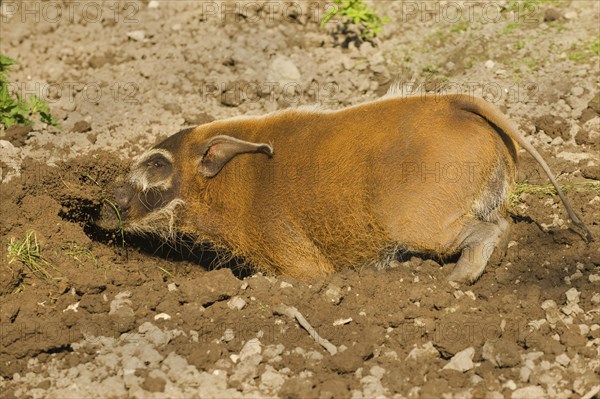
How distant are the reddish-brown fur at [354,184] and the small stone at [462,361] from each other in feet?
3.20

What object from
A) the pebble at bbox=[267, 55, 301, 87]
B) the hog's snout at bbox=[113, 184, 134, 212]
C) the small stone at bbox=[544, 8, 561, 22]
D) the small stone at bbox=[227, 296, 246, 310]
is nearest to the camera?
the small stone at bbox=[227, 296, 246, 310]

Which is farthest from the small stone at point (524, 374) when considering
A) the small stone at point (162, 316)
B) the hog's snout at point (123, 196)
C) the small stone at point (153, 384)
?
the hog's snout at point (123, 196)

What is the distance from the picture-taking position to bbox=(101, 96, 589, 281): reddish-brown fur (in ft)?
20.3

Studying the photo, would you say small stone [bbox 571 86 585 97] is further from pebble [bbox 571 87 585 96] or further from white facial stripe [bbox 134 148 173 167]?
white facial stripe [bbox 134 148 173 167]

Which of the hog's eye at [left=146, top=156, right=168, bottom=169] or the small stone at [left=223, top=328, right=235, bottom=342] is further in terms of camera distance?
the hog's eye at [left=146, top=156, right=168, bottom=169]

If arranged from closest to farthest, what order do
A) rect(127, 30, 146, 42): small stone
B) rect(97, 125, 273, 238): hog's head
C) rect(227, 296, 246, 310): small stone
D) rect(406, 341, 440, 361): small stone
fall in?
1. rect(406, 341, 440, 361): small stone
2. rect(227, 296, 246, 310): small stone
3. rect(97, 125, 273, 238): hog's head
4. rect(127, 30, 146, 42): small stone

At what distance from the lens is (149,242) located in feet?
25.3

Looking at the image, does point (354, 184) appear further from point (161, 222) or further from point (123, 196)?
point (123, 196)

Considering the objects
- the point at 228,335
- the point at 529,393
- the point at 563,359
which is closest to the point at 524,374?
the point at 529,393

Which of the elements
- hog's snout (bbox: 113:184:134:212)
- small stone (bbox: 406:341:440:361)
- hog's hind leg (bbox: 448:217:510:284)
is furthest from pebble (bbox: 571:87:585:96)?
hog's snout (bbox: 113:184:134:212)

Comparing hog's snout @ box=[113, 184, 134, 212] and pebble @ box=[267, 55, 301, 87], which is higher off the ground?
pebble @ box=[267, 55, 301, 87]

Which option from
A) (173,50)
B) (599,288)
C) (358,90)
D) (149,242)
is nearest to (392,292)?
(599,288)

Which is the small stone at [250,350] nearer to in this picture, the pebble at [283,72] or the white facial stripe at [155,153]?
the white facial stripe at [155,153]

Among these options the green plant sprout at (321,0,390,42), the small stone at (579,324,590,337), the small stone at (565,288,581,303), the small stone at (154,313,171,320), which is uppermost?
the green plant sprout at (321,0,390,42)
